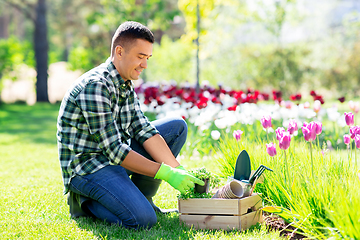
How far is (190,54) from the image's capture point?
13977 millimetres

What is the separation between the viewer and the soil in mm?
2096

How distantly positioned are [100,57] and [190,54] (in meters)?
4.64

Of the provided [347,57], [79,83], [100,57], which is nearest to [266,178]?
[79,83]

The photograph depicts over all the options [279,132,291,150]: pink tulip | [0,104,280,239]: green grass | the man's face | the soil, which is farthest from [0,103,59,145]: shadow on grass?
[279,132,291,150]: pink tulip

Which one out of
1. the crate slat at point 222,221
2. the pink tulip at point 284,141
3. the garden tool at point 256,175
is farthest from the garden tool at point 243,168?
the pink tulip at point 284,141

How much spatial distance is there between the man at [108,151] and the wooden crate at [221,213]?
137 mm

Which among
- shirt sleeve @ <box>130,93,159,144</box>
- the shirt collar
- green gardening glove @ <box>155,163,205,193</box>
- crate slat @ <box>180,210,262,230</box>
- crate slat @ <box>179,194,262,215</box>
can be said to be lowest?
crate slat @ <box>180,210,262,230</box>

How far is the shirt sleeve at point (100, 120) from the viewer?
2.19 metres

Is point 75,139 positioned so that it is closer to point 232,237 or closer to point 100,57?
point 232,237

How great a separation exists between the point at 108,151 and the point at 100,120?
0.20 meters

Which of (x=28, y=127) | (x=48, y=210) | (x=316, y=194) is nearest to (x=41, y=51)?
(x=28, y=127)

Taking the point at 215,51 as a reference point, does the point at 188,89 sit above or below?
below

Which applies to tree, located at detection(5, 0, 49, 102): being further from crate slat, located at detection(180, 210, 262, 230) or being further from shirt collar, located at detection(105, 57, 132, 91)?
crate slat, located at detection(180, 210, 262, 230)

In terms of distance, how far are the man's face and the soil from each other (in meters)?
1.28
